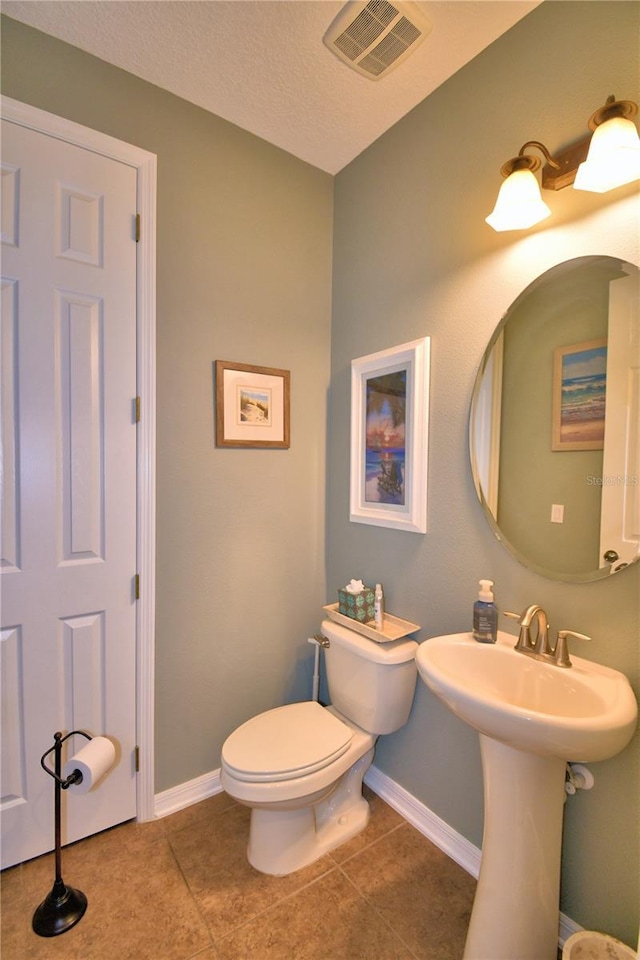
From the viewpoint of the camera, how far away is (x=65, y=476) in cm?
144

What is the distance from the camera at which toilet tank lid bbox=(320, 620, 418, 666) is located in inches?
58.7

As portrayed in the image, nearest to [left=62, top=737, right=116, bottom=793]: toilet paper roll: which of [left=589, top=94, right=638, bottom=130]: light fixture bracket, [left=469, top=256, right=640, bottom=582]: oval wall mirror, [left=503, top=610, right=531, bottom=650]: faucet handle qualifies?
[left=503, top=610, right=531, bottom=650]: faucet handle

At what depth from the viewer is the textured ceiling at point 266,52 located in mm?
1256

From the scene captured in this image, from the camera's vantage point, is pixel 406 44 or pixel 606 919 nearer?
pixel 606 919

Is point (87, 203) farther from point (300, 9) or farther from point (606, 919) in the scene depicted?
point (606, 919)

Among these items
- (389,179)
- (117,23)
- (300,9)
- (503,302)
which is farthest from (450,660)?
(117,23)

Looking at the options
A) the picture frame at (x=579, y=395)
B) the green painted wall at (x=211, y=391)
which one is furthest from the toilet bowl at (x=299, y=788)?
the picture frame at (x=579, y=395)

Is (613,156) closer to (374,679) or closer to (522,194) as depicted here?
(522,194)

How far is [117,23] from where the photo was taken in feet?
4.29

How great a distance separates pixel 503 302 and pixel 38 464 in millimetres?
1607

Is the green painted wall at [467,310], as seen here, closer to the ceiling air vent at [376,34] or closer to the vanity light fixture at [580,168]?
the vanity light fixture at [580,168]

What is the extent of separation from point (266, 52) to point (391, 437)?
54.2 inches

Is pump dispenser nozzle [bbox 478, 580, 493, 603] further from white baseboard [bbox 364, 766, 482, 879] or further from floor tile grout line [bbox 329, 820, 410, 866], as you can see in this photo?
floor tile grout line [bbox 329, 820, 410, 866]

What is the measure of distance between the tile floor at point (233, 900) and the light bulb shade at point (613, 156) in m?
2.08
